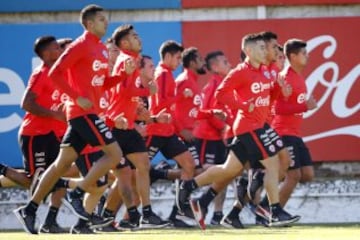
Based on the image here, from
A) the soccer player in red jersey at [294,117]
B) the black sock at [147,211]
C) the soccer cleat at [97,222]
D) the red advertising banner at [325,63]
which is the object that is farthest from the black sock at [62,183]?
the red advertising banner at [325,63]

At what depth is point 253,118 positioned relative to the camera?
14.2m

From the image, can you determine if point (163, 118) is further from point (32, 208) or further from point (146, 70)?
point (32, 208)

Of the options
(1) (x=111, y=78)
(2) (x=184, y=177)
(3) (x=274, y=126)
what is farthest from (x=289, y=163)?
(1) (x=111, y=78)

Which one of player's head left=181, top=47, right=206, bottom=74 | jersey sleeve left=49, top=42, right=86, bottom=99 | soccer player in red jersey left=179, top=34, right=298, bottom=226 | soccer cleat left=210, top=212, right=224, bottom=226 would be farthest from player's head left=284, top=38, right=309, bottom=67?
jersey sleeve left=49, top=42, right=86, bottom=99

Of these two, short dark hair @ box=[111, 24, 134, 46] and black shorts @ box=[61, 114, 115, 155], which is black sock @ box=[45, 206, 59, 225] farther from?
short dark hair @ box=[111, 24, 134, 46]

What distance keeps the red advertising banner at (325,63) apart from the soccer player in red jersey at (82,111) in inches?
208

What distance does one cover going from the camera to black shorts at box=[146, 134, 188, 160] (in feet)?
53.6

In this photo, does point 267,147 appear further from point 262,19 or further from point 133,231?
point 262,19

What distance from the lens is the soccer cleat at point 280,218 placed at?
45.7 feet

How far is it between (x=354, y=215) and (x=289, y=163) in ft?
9.87

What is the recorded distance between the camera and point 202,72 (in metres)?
17.6

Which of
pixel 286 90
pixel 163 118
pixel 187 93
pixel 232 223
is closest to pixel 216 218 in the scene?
pixel 232 223

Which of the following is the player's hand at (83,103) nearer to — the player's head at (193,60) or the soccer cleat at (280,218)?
the soccer cleat at (280,218)

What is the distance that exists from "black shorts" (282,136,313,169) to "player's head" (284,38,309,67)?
34.0 inches
